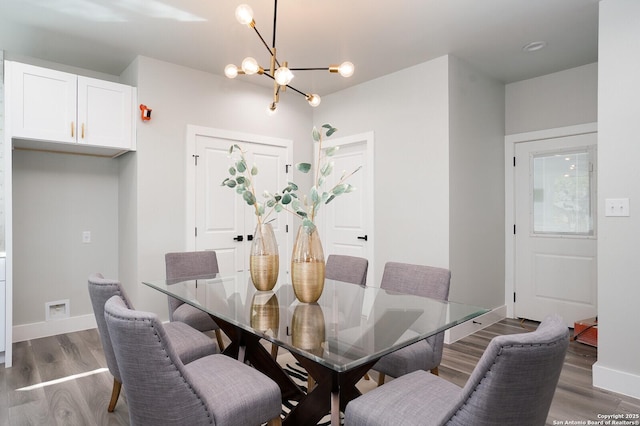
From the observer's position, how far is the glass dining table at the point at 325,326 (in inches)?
55.3

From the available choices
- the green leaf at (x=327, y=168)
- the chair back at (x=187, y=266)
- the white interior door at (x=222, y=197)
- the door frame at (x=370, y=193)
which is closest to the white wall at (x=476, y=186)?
the door frame at (x=370, y=193)

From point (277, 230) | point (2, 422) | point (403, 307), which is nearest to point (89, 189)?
point (277, 230)

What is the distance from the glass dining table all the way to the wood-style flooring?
85cm

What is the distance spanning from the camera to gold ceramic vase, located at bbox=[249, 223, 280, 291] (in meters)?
2.28

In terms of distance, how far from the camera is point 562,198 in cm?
401

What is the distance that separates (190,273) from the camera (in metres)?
3.03

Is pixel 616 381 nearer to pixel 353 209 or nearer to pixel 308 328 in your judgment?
pixel 308 328

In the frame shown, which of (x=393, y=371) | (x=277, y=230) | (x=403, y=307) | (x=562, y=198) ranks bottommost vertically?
(x=393, y=371)

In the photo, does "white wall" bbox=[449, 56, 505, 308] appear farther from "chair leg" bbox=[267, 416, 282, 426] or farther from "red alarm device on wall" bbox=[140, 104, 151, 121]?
"red alarm device on wall" bbox=[140, 104, 151, 121]

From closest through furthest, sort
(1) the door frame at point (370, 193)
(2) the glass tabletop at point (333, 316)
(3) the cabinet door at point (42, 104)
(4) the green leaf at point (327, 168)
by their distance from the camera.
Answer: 1. (2) the glass tabletop at point (333, 316)
2. (4) the green leaf at point (327, 168)
3. (3) the cabinet door at point (42, 104)
4. (1) the door frame at point (370, 193)

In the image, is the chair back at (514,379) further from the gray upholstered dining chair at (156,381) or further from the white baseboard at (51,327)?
the white baseboard at (51,327)

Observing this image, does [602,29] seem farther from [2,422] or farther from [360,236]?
[2,422]

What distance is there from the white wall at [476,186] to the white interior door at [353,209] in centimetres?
→ 94

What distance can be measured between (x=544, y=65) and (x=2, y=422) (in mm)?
5123
